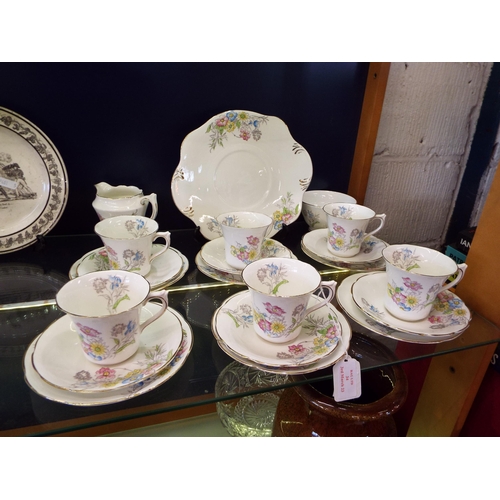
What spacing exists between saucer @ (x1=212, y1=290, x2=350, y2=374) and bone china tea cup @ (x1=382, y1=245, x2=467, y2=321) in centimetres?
10

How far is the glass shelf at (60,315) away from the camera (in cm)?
48

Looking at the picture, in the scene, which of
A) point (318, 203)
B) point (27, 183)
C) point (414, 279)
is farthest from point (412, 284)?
point (27, 183)

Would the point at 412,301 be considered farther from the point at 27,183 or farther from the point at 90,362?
the point at 27,183

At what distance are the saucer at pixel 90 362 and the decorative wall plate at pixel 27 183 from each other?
0.25 meters

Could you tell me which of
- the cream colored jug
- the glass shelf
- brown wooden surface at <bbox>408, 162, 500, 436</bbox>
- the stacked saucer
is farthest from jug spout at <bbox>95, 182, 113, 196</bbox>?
brown wooden surface at <bbox>408, 162, 500, 436</bbox>

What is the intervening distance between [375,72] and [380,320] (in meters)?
0.55

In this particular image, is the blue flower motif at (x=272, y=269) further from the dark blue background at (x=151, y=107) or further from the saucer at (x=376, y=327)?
the dark blue background at (x=151, y=107)

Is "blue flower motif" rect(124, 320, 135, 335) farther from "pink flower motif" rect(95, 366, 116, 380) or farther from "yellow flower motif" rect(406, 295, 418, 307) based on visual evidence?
"yellow flower motif" rect(406, 295, 418, 307)

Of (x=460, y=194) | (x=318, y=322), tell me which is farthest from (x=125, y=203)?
(x=460, y=194)

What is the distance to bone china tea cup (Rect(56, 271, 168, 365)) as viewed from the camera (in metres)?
0.50

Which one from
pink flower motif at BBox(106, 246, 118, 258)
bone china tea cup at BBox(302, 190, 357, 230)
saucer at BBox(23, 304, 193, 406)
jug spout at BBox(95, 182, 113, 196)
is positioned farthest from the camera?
bone china tea cup at BBox(302, 190, 357, 230)

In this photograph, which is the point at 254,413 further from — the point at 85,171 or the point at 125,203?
the point at 85,171

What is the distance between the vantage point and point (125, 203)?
76 cm

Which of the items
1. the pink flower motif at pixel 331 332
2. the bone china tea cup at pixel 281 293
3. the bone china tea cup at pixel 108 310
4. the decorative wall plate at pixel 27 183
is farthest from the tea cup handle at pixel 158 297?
the decorative wall plate at pixel 27 183
